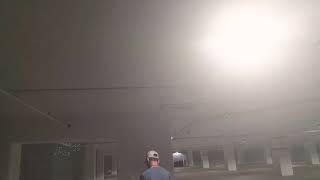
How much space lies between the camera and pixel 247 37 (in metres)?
3.76

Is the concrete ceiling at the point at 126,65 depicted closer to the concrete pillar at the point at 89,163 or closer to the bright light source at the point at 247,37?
the bright light source at the point at 247,37

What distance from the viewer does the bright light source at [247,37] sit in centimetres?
326

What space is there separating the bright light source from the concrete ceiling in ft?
0.50

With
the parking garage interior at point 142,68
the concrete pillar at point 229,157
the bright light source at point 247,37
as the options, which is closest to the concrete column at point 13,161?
the parking garage interior at point 142,68

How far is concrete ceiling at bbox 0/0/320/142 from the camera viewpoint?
3129 mm

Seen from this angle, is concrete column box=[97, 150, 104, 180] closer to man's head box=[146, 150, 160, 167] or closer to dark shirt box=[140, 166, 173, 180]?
man's head box=[146, 150, 160, 167]

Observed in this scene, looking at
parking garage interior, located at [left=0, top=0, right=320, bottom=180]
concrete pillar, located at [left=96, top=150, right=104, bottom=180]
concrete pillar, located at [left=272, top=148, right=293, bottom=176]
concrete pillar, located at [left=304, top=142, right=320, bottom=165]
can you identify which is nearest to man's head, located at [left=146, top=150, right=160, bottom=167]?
parking garage interior, located at [left=0, top=0, right=320, bottom=180]

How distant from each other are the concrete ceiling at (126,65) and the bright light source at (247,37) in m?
0.15

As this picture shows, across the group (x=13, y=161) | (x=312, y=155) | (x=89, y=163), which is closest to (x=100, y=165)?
(x=89, y=163)

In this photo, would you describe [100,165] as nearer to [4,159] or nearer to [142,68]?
[4,159]

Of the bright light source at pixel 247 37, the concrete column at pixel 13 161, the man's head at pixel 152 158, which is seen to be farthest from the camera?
the concrete column at pixel 13 161

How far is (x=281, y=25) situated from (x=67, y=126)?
19.8 feet

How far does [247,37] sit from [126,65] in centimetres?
162

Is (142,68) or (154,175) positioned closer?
(154,175)
